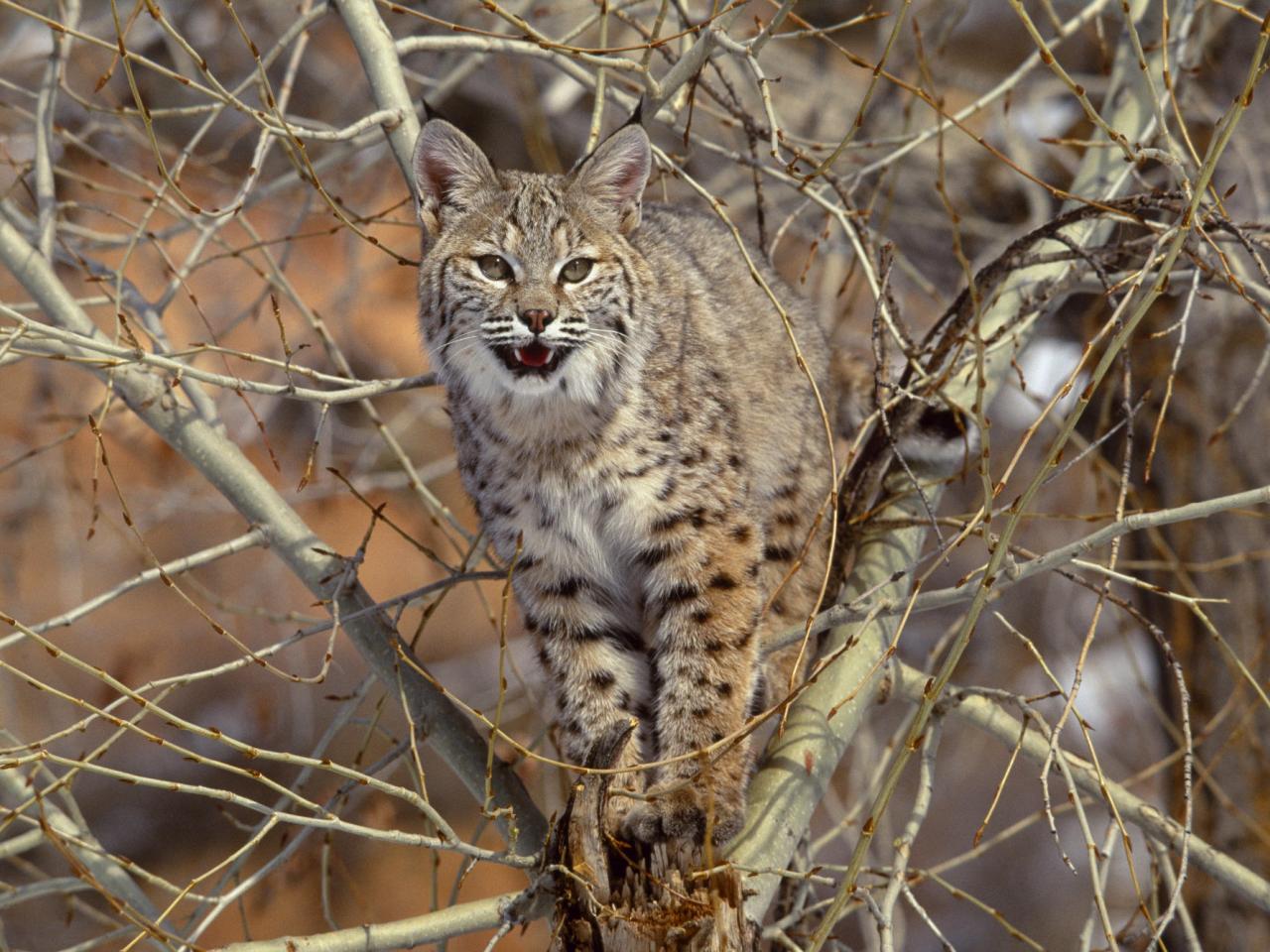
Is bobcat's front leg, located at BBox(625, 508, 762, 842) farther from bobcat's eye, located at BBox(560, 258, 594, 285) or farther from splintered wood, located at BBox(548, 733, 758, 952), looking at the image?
bobcat's eye, located at BBox(560, 258, 594, 285)

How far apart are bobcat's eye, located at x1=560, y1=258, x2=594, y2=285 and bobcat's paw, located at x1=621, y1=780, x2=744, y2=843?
138 cm

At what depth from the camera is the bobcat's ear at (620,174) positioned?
3662 millimetres

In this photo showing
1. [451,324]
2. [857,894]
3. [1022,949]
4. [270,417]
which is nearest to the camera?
[857,894]

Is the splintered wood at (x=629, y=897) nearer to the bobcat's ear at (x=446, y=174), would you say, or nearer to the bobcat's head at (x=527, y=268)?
the bobcat's head at (x=527, y=268)

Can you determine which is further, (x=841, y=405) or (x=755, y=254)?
(x=841, y=405)

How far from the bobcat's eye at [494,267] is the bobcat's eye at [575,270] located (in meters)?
0.15

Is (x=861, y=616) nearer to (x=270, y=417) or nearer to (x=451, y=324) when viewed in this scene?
(x=451, y=324)

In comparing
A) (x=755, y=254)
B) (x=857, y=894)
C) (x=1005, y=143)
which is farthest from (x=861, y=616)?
(x=1005, y=143)

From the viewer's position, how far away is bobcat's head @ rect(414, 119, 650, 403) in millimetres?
3537

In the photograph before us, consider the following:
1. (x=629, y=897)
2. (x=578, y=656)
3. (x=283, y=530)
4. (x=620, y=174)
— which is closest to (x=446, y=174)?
(x=620, y=174)

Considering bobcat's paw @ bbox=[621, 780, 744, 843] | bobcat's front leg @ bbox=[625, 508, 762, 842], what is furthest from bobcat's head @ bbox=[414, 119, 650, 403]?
bobcat's paw @ bbox=[621, 780, 744, 843]

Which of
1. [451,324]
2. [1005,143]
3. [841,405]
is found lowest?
[451,324]

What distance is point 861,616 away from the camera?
3.26 m

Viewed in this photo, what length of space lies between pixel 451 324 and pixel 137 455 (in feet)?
21.2
